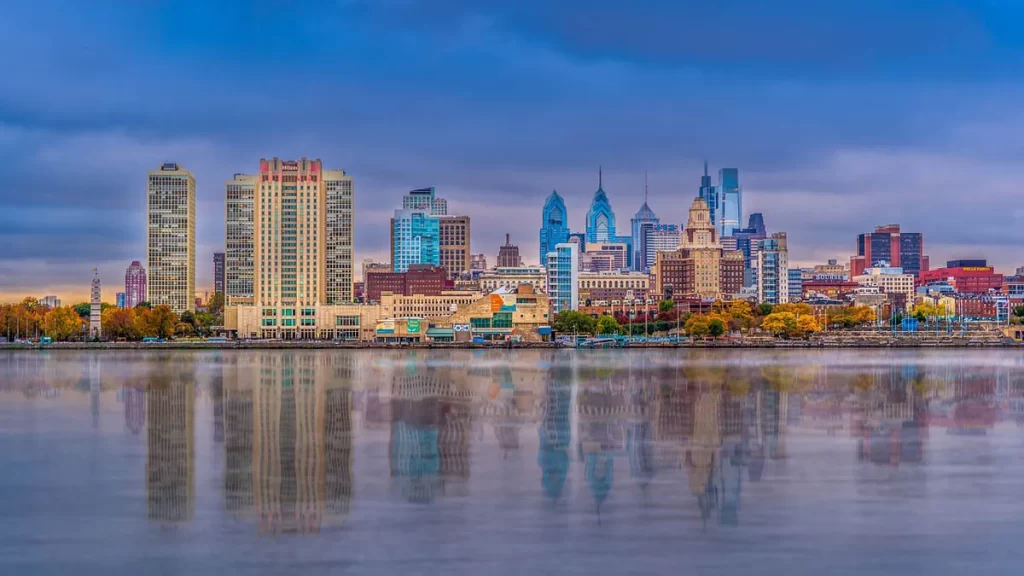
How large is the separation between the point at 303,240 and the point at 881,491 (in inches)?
6750

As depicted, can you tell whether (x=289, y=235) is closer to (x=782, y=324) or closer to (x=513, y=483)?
(x=782, y=324)

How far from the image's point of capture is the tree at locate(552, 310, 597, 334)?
187375 mm

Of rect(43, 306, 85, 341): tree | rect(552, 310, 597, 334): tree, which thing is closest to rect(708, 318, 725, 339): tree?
rect(552, 310, 597, 334): tree

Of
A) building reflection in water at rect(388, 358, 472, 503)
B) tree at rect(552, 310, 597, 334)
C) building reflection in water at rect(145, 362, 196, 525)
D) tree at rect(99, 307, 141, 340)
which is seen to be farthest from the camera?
tree at rect(552, 310, 597, 334)

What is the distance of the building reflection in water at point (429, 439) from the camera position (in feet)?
100

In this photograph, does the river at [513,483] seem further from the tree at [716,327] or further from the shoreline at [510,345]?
the tree at [716,327]

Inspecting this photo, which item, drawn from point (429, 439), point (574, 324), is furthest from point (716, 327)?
point (429, 439)

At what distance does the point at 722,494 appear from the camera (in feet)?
95.2

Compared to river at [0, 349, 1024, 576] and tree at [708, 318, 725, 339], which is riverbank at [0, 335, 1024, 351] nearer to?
tree at [708, 318, 725, 339]

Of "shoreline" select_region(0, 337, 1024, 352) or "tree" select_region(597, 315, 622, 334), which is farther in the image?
"tree" select_region(597, 315, 622, 334)

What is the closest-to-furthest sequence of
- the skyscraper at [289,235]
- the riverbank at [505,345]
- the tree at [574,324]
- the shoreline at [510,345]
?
1. the shoreline at [510,345]
2. the riverbank at [505,345]
3. the tree at [574,324]
4. the skyscraper at [289,235]

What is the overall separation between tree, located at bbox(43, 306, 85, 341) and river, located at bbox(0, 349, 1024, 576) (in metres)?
121

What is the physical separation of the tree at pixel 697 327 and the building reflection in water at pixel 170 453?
115284 millimetres

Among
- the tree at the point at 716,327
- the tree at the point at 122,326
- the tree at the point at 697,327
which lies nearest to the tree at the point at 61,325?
the tree at the point at 122,326
